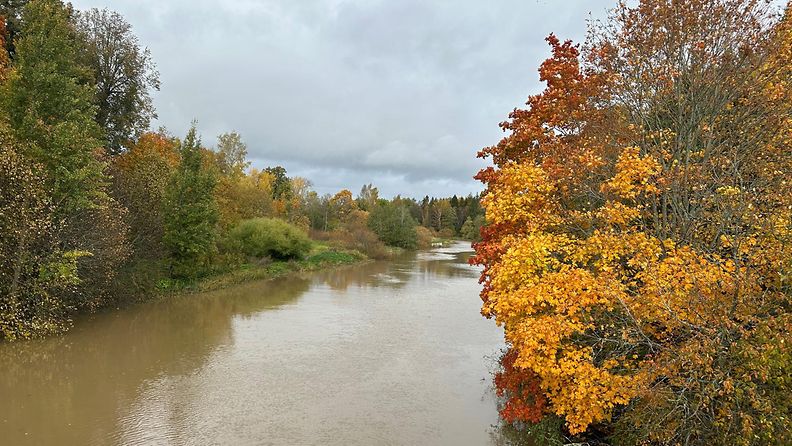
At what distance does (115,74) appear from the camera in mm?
26719

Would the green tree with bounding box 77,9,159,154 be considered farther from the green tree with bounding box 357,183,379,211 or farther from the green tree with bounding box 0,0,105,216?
the green tree with bounding box 357,183,379,211

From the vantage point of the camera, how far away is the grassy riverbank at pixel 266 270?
88.7ft

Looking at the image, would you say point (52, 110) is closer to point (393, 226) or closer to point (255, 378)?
point (255, 378)

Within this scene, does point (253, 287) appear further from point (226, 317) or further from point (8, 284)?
point (8, 284)

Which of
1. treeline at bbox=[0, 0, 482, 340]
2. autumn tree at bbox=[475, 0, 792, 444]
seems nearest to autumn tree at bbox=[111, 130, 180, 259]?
treeline at bbox=[0, 0, 482, 340]

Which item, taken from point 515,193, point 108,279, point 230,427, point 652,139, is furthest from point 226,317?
point 652,139

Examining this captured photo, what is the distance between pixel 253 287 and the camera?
30406mm

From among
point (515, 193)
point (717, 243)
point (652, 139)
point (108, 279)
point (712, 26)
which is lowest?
point (108, 279)

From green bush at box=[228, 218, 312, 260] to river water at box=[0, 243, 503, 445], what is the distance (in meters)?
12.1

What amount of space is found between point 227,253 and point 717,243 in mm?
29792

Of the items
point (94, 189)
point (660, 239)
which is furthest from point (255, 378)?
point (660, 239)

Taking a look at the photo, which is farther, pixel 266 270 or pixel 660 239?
pixel 266 270

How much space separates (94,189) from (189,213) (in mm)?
8992

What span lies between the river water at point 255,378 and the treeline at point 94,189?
1995mm
